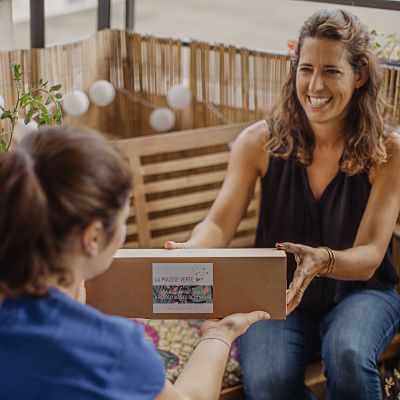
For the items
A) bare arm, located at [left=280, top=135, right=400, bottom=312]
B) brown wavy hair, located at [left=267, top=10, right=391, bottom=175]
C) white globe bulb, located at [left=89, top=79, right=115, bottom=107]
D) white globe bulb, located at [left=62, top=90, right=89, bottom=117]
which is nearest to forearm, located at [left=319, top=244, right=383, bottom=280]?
bare arm, located at [left=280, top=135, right=400, bottom=312]

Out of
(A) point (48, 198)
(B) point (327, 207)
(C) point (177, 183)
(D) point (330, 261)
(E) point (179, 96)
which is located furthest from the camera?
(E) point (179, 96)

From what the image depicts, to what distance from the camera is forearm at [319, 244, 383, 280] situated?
1834 millimetres

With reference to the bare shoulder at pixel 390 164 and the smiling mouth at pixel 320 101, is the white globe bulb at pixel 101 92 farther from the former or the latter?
the bare shoulder at pixel 390 164

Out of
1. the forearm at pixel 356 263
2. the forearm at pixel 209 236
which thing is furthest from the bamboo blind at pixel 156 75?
the forearm at pixel 356 263

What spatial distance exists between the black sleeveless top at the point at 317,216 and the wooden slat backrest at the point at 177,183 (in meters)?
0.57

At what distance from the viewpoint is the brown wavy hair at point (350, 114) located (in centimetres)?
194

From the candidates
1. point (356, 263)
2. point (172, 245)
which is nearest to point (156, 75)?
point (356, 263)

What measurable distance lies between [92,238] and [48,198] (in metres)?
0.09

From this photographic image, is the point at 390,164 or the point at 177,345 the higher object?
the point at 390,164

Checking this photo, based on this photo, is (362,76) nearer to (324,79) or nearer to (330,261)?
(324,79)

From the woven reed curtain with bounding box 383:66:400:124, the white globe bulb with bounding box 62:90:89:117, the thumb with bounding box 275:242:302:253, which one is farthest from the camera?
the white globe bulb with bounding box 62:90:89:117

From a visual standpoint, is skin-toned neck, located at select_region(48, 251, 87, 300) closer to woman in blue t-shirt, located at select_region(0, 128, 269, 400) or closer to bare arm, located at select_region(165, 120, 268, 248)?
woman in blue t-shirt, located at select_region(0, 128, 269, 400)

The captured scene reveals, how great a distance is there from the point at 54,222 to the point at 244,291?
0.65 m

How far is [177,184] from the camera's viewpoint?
2676 millimetres
